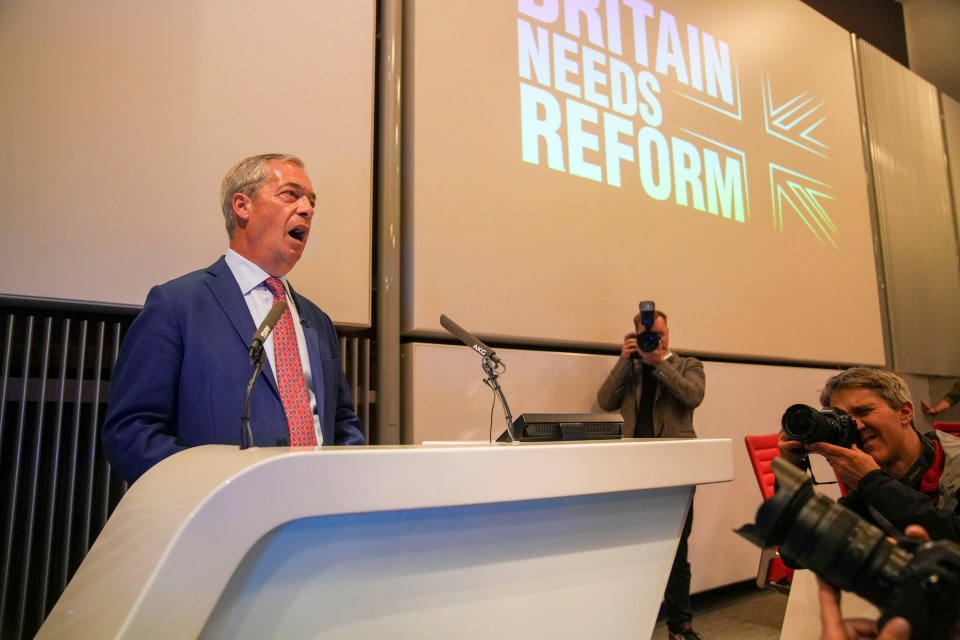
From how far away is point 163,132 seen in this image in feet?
7.06

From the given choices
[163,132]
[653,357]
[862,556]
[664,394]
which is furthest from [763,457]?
[163,132]

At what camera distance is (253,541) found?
0.72m

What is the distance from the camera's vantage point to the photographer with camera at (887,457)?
122cm

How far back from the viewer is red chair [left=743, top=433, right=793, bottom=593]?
7.51ft

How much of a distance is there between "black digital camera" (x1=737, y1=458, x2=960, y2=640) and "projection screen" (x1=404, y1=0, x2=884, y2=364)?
1996mm

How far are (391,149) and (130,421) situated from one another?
1606mm

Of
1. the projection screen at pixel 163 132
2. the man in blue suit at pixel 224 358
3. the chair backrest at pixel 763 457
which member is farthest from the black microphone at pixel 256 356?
the chair backrest at pixel 763 457

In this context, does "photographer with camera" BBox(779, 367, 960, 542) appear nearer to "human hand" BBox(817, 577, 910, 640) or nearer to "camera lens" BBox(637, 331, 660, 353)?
"human hand" BBox(817, 577, 910, 640)

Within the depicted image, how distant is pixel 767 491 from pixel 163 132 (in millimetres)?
2629

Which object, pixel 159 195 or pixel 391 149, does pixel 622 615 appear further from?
pixel 391 149

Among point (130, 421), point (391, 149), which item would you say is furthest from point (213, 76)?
point (130, 421)

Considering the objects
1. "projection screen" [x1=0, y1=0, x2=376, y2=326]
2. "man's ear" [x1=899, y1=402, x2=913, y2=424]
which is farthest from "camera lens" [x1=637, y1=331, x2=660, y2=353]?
"man's ear" [x1=899, y1=402, x2=913, y2=424]

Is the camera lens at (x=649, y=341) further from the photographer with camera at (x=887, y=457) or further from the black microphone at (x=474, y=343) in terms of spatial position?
the black microphone at (x=474, y=343)

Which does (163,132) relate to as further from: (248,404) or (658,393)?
(658,393)
